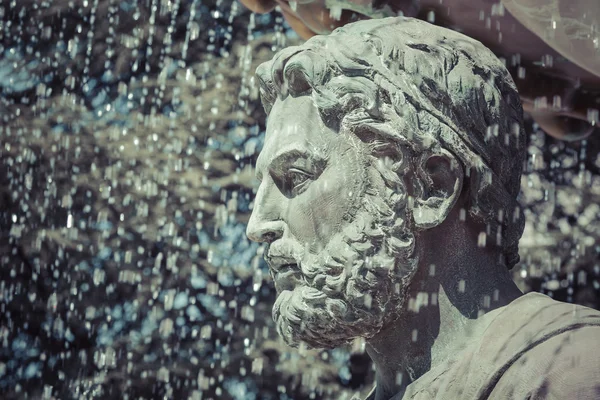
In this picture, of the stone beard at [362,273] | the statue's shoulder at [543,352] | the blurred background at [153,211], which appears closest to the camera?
the statue's shoulder at [543,352]

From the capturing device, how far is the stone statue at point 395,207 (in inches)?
85.7

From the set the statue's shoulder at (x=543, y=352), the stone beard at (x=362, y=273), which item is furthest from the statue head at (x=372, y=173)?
the statue's shoulder at (x=543, y=352)

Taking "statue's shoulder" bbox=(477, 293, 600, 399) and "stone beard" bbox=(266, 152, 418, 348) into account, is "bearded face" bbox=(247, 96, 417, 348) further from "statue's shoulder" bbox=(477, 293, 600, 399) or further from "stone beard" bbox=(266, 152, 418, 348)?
"statue's shoulder" bbox=(477, 293, 600, 399)

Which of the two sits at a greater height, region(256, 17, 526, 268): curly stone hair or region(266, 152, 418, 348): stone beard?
region(256, 17, 526, 268): curly stone hair

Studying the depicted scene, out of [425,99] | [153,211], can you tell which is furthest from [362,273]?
[153,211]

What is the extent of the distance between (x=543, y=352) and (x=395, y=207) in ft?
1.46

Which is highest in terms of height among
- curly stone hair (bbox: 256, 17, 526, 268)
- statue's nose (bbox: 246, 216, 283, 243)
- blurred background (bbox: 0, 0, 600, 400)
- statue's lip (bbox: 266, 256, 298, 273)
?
curly stone hair (bbox: 256, 17, 526, 268)

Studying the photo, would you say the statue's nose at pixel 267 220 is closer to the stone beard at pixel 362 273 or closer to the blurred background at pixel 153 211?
the stone beard at pixel 362 273

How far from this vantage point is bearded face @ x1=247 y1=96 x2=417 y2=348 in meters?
2.17

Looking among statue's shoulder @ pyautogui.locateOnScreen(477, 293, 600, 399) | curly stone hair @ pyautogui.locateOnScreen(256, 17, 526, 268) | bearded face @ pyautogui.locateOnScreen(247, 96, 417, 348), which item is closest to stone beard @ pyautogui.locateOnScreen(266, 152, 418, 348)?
bearded face @ pyautogui.locateOnScreen(247, 96, 417, 348)

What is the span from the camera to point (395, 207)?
2189 mm

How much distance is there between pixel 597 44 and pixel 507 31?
41 centimetres

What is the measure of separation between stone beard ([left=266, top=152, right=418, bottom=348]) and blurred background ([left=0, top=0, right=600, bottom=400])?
9.52 feet

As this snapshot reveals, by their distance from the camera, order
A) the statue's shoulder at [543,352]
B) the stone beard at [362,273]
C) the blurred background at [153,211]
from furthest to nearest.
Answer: the blurred background at [153,211], the stone beard at [362,273], the statue's shoulder at [543,352]
